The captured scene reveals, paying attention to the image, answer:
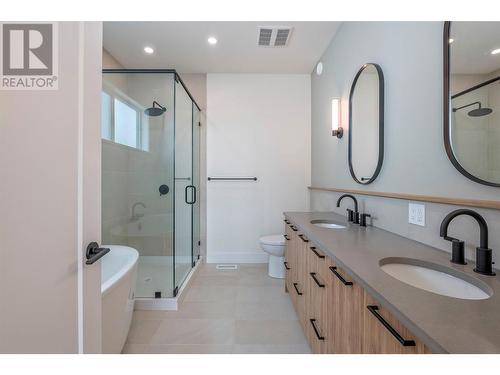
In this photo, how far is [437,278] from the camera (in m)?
0.89

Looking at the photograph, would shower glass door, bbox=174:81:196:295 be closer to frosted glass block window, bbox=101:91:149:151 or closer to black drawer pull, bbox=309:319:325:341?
frosted glass block window, bbox=101:91:149:151

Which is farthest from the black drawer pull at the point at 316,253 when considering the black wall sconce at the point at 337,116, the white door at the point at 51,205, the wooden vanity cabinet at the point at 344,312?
the black wall sconce at the point at 337,116

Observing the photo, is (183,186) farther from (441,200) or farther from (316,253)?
(441,200)

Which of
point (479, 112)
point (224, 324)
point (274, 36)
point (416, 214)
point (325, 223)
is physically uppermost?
point (274, 36)

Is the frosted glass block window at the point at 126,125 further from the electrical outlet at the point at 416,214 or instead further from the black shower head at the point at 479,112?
the black shower head at the point at 479,112

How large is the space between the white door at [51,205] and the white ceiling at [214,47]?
1841 millimetres

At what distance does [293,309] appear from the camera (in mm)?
2014

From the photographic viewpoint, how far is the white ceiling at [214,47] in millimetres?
2201

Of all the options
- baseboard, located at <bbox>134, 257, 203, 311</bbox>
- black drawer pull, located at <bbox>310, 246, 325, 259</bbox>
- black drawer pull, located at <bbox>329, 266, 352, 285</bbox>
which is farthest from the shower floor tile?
black drawer pull, located at <bbox>329, 266, 352, 285</bbox>

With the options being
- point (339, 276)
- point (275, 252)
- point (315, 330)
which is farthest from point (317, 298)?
point (275, 252)

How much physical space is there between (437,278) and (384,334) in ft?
1.37

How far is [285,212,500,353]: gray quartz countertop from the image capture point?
471mm

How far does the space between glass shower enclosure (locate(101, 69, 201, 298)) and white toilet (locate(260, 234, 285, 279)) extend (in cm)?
100
